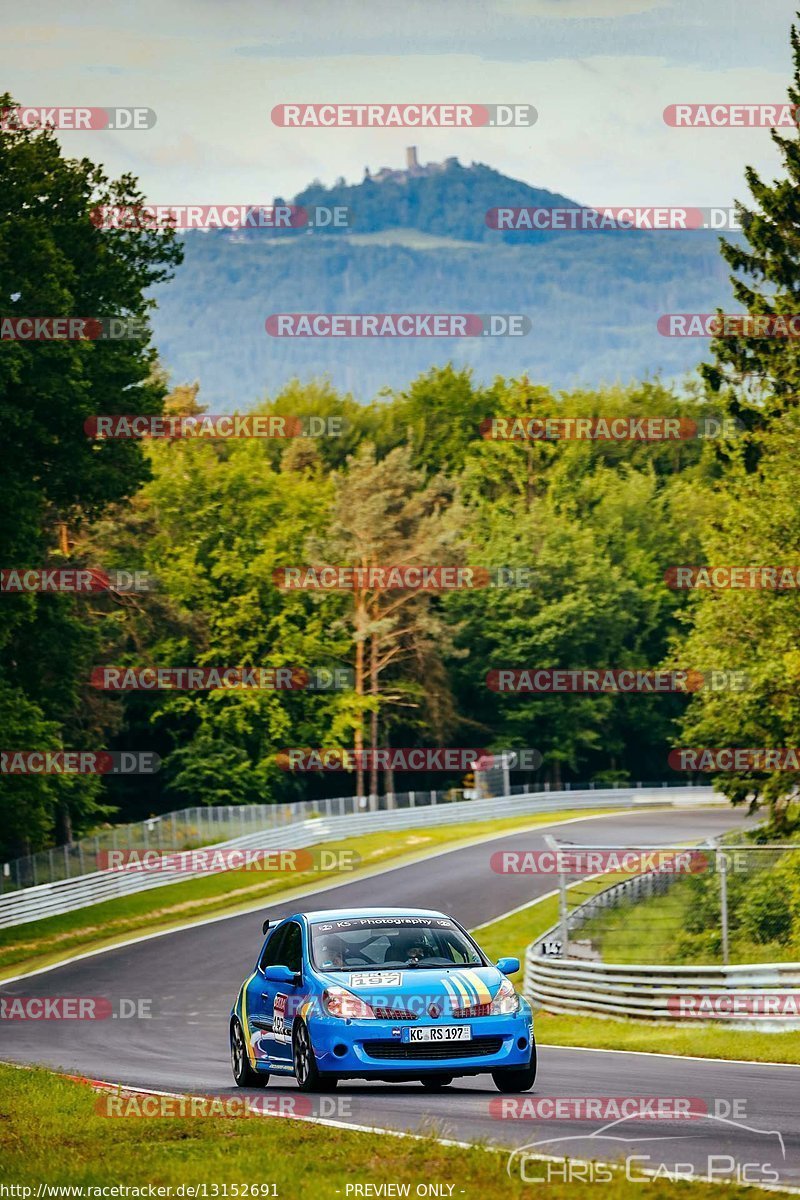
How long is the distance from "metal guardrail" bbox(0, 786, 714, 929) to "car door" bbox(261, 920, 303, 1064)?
96.1 ft

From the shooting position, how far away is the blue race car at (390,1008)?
44.0 feet

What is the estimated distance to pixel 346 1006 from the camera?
534 inches

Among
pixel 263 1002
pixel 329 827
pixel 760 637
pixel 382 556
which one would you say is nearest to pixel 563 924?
pixel 760 637

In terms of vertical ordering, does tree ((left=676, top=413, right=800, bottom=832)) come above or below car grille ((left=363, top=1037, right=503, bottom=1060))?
above

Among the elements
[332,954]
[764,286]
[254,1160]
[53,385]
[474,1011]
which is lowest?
[254,1160]

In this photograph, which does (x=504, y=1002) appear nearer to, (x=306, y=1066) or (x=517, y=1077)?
(x=517, y=1077)

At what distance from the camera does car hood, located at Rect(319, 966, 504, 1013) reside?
531 inches

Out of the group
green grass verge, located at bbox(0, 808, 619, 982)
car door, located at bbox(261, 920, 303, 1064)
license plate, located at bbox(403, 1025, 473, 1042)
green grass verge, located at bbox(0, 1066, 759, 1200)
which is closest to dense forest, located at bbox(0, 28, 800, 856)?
green grass verge, located at bbox(0, 808, 619, 982)

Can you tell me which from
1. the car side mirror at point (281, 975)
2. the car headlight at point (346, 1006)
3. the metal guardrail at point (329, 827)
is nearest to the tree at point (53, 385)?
the metal guardrail at point (329, 827)

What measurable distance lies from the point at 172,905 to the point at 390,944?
3387 cm

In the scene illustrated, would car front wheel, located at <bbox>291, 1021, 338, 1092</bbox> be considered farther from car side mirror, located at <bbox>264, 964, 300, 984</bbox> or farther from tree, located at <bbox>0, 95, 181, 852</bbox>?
tree, located at <bbox>0, 95, 181, 852</bbox>

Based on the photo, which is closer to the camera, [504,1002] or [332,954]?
[504,1002]

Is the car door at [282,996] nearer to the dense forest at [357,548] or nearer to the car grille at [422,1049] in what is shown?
the car grille at [422,1049]

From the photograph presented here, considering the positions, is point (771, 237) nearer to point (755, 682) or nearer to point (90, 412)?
point (755, 682)
